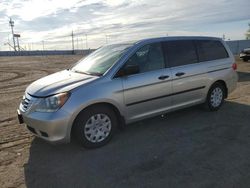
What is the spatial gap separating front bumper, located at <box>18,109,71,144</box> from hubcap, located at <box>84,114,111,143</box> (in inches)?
14.7

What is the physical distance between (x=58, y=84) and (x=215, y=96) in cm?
396

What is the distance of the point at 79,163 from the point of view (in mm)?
4539

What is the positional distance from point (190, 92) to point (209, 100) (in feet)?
2.73

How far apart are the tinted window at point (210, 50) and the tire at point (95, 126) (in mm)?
2850

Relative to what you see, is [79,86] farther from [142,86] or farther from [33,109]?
[142,86]

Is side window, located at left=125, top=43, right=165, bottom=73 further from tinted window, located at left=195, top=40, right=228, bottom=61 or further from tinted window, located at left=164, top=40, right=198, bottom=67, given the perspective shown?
tinted window, located at left=195, top=40, right=228, bottom=61

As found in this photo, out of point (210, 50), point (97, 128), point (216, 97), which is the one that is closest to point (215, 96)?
point (216, 97)

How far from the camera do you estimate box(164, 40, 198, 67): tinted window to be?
618 cm

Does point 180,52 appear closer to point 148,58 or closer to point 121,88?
point 148,58

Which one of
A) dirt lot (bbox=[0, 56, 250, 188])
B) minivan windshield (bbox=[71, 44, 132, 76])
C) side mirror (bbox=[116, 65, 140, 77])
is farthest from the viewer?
minivan windshield (bbox=[71, 44, 132, 76])

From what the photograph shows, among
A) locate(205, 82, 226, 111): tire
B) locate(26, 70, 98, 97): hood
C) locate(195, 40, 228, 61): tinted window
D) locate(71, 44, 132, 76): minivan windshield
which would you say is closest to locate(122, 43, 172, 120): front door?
locate(71, 44, 132, 76): minivan windshield

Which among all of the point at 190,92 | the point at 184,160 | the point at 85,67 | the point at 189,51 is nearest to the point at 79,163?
the point at 184,160

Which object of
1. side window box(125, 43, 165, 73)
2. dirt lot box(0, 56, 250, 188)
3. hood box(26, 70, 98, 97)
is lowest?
dirt lot box(0, 56, 250, 188)

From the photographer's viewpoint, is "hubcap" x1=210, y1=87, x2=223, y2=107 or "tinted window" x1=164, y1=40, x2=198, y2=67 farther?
"hubcap" x1=210, y1=87, x2=223, y2=107
